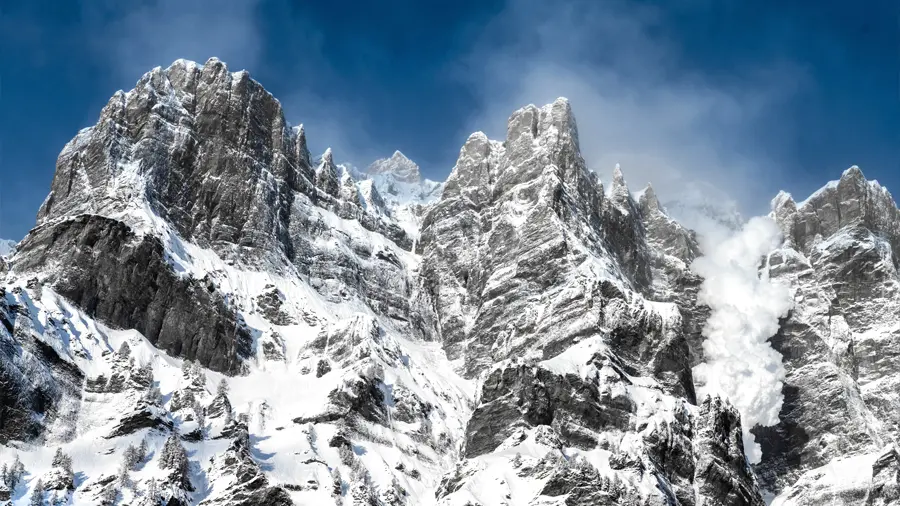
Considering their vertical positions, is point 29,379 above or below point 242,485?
above

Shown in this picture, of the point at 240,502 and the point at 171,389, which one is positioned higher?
the point at 171,389

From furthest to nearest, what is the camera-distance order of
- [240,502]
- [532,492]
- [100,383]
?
[100,383] < [532,492] < [240,502]

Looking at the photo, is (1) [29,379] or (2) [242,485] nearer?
(2) [242,485]

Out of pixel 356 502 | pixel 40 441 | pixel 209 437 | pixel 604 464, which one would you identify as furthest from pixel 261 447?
pixel 604 464

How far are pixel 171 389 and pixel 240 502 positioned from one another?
4007cm

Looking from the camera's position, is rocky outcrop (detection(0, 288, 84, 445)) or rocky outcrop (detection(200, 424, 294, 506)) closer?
rocky outcrop (detection(200, 424, 294, 506))

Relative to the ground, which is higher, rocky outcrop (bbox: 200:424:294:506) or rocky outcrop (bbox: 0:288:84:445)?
rocky outcrop (bbox: 0:288:84:445)

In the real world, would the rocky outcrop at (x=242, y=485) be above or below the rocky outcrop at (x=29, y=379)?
below

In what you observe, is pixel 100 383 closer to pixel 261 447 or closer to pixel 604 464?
pixel 261 447

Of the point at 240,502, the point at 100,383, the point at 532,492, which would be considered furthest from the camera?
the point at 100,383

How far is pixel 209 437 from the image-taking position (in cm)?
18350


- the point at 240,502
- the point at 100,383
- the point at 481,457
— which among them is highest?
the point at 100,383

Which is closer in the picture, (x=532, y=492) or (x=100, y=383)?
(x=532, y=492)

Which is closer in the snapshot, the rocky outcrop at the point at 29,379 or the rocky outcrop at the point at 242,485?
the rocky outcrop at the point at 242,485
